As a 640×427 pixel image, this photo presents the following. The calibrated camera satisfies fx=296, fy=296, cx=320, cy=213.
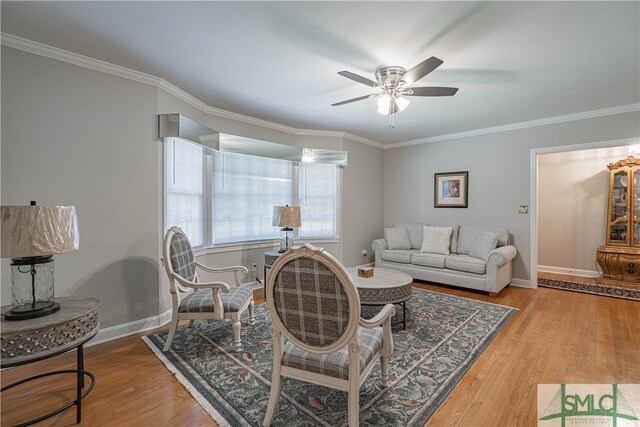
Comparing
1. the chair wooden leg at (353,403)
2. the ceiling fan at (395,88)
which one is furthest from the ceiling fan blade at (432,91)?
the chair wooden leg at (353,403)

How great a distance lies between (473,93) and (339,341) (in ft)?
10.8

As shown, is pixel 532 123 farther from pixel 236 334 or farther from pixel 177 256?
pixel 177 256

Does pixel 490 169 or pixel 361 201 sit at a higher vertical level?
pixel 490 169

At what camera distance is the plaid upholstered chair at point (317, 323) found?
59.7 inches

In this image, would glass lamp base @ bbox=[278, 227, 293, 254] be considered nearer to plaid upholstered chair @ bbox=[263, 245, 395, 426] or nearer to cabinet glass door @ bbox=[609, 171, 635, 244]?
plaid upholstered chair @ bbox=[263, 245, 395, 426]

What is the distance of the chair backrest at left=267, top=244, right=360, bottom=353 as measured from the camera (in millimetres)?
1506

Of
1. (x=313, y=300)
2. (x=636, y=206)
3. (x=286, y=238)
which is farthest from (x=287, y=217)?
(x=636, y=206)

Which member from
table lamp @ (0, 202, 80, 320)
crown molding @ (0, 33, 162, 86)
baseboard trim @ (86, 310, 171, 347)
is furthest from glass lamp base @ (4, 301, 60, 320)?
crown molding @ (0, 33, 162, 86)

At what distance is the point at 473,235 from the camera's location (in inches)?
193

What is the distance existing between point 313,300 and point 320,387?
0.94m

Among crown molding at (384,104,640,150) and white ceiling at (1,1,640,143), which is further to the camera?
crown molding at (384,104,640,150)

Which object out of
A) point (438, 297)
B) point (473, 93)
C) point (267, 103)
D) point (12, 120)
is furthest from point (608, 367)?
point (12, 120)

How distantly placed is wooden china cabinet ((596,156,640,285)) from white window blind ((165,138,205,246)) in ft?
20.9

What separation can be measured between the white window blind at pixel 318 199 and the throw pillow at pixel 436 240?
161 cm
